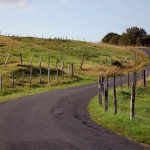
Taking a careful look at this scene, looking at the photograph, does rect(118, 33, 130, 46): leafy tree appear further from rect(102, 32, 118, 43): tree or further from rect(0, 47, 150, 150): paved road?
rect(0, 47, 150, 150): paved road

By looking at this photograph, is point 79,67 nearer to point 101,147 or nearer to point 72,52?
point 72,52

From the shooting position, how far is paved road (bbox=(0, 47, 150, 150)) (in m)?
13.2

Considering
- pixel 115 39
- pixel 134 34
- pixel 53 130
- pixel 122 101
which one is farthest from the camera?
pixel 115 39

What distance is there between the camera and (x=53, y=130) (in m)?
16.2

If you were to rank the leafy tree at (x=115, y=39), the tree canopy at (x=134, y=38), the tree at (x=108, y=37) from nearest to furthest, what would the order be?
the tree canopy at (x=134, y=38)
the leafy tree at (x=115, y=39)
the tree at (x=108, y=37)

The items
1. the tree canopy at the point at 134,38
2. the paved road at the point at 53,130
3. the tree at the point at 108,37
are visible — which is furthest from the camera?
the tree at the point at 108,37

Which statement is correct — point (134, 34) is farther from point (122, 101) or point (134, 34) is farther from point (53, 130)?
point (53, 130)

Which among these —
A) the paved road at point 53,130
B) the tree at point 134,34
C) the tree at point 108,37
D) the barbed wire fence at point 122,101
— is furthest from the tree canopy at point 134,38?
the paved road at point 53,130

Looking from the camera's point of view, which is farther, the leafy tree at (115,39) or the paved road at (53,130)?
the leafy tree at (115,39)

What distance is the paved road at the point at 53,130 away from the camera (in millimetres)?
13242

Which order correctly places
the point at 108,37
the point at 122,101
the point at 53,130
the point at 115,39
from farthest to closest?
the point at 108,37
the point at 115,39
the point at 122,101
the point at 53,130

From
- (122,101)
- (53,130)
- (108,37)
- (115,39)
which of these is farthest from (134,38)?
(53,130)

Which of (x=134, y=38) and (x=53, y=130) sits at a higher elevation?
(x=134, y=38)

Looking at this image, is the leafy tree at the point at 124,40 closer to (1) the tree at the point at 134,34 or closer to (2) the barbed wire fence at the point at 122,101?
(1) the tree at the point at 134,34
